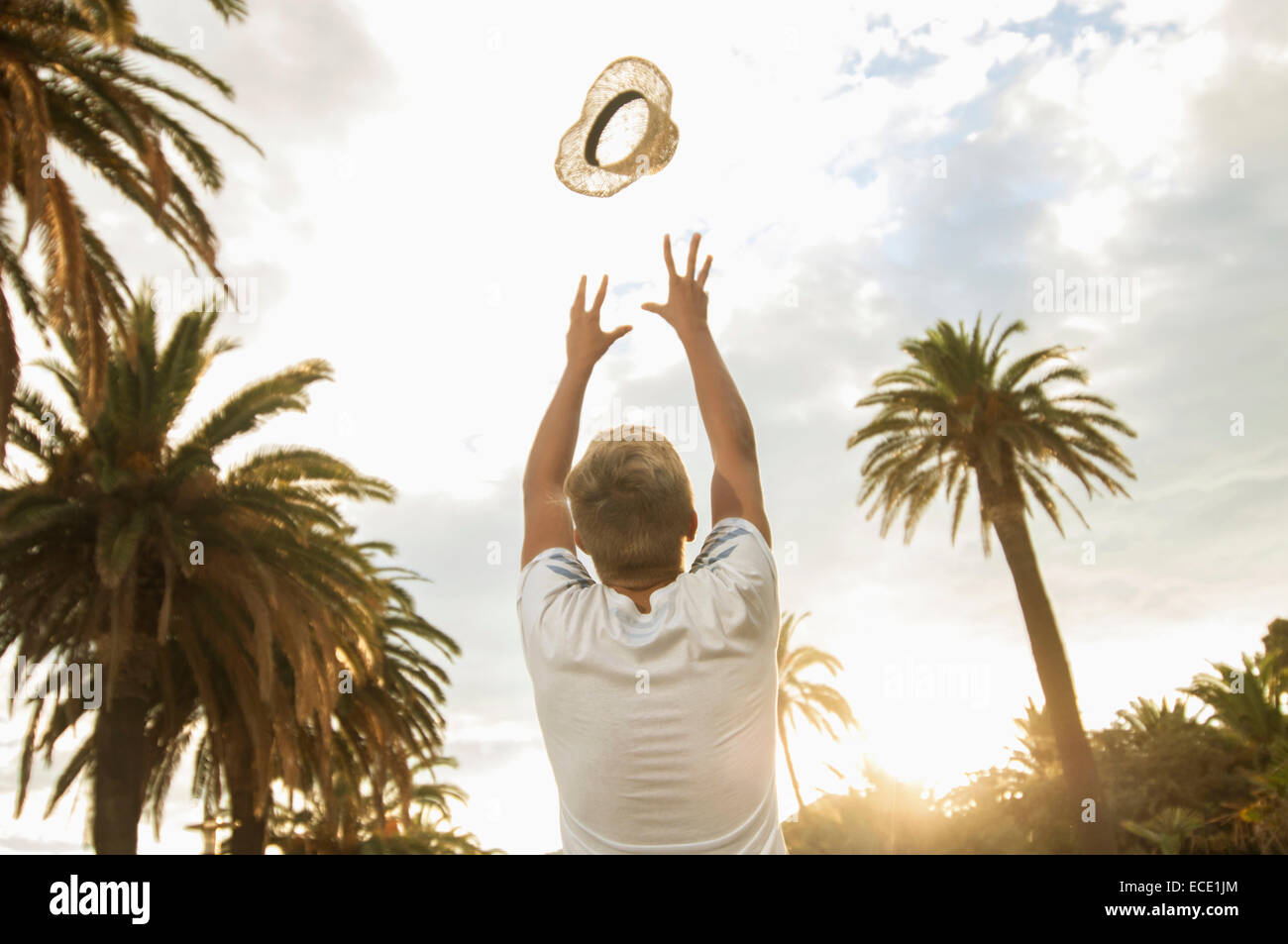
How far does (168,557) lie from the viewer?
15359 millimetres

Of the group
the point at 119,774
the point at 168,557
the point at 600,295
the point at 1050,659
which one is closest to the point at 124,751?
the point at 119,774

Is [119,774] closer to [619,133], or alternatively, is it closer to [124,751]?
[124,751]

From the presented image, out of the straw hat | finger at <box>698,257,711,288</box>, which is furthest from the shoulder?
the straw hat

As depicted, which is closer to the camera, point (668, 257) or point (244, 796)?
point (668, 257)

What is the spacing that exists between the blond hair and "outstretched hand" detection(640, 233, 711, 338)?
65cm

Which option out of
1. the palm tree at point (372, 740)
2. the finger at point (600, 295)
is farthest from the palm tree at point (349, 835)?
the finger at point (600, 295)

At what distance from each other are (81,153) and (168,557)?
619 cm

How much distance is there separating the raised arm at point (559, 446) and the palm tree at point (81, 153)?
9.54 m

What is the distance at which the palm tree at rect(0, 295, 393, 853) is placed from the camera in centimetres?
1523

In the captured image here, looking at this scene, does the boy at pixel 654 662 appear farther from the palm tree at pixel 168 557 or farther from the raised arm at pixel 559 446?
the palm tree at pixel 168 557

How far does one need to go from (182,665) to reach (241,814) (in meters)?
4.26
